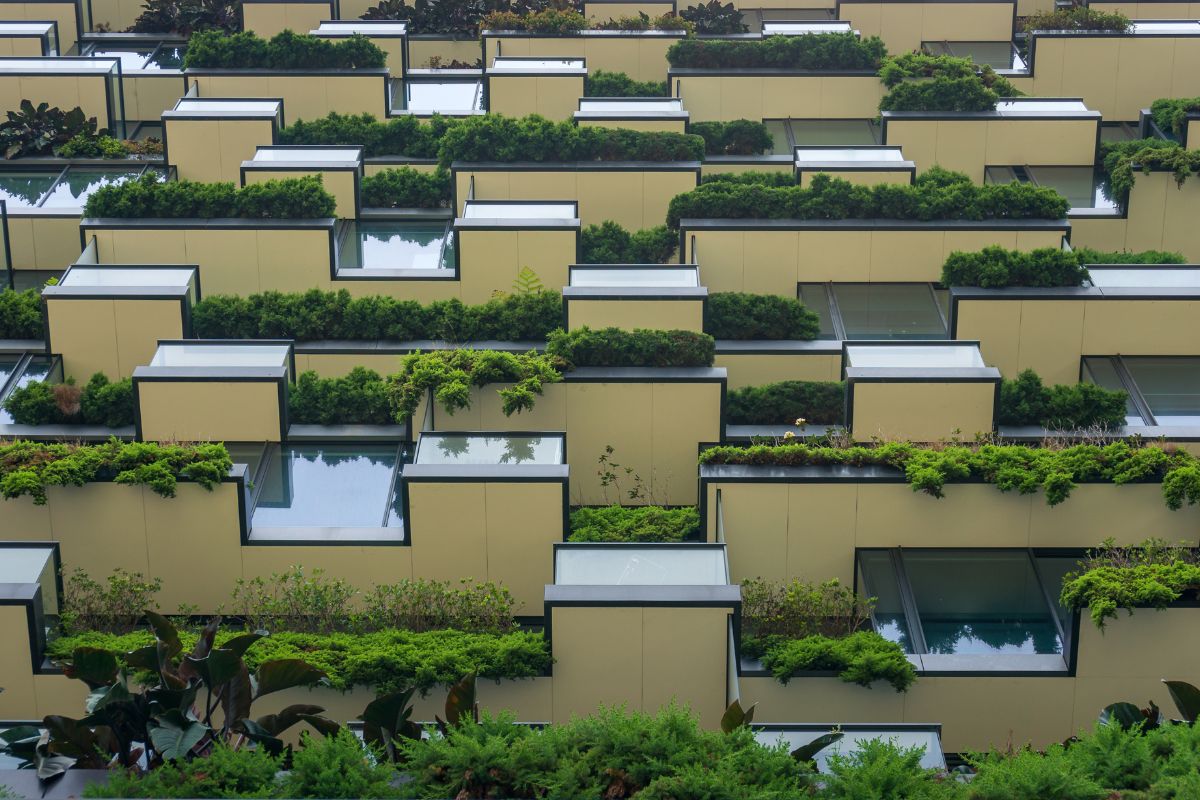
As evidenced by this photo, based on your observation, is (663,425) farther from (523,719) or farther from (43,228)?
(43,228)

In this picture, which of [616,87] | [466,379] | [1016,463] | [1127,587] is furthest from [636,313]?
[616,87]

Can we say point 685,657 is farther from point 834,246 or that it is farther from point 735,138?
point 735,138

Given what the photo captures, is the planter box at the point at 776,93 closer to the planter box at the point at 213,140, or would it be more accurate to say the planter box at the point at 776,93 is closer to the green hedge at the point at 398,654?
the planter box at the point at 213,140

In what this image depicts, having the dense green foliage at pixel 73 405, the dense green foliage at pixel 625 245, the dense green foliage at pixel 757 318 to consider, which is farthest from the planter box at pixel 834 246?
the dense green foliage at pixel 73 405

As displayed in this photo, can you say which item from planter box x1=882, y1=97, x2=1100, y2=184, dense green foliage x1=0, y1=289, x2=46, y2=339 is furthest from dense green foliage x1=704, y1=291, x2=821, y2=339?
dense green foliage x1=0, y1=289, x2=46, y2=339

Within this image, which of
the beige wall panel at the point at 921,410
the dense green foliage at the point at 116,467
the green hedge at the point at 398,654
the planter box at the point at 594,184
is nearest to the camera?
the green hedge at the point at 398,654

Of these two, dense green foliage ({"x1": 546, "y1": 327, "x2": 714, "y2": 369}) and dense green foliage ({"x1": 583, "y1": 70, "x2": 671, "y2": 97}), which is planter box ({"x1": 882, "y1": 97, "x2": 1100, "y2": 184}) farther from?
dense green foliage ({"x1": 546, "y1": 327, "x2": 714, "y2": 369})

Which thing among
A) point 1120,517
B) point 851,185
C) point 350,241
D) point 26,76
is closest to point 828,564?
point 1120,517
